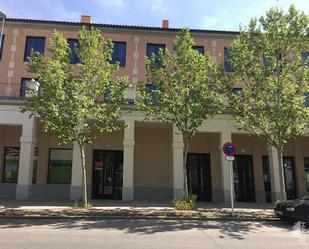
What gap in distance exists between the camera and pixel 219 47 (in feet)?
79.4

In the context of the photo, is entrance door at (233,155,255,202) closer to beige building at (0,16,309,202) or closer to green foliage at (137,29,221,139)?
beige building at (0,16,309,202)

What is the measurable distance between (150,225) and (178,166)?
7.15 meters

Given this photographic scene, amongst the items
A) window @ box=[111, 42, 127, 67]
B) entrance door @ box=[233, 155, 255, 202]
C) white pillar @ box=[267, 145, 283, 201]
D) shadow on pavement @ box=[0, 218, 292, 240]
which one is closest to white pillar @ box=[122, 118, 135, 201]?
shadow on pavement @ box=[0, 218, 292, 240]

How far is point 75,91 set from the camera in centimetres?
1578

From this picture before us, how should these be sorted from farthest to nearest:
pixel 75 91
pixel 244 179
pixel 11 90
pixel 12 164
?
pixel 244 179 → pixel 11 90 → pixel 12 164 → pixel 75 91

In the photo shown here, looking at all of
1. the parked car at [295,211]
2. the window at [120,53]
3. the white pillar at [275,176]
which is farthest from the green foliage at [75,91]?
the white pillar at [275,176]

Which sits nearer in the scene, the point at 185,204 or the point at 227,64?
the point at 185,204

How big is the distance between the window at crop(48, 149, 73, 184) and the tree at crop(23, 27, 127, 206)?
5.67m

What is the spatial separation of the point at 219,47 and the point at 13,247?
19593mm

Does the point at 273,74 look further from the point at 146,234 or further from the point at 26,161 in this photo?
the point at 26,161

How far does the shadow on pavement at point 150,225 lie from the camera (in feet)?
36.6

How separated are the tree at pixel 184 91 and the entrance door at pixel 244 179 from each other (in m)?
6.59

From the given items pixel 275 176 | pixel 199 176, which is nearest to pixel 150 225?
pixel 275 176

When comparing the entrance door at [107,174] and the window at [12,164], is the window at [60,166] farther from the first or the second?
the entrance door at [107,174]
